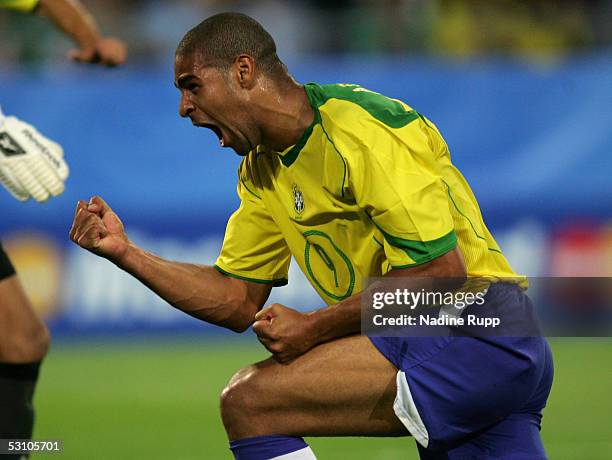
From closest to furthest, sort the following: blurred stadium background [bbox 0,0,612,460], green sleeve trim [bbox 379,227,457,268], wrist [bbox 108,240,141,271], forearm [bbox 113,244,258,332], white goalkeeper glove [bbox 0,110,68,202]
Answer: green sleeve trim [bbox 379,227,457,268]
wrist [bbox 108,240,141,271]
forearm [bbox 113,244,258,332]
white goalkeeper glove [bbox 0,110,68,202]
blurred stadium background [bbox 0,0,612,460]

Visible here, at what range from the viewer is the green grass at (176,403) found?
5.95m

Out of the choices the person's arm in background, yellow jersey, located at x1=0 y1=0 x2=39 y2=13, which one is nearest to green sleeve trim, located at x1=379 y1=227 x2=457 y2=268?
the person's arm in background

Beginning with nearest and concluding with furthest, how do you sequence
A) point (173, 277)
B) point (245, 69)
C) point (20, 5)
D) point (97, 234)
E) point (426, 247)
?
point (426, 247) → point (245, 69) → point (97, 234) → point (173, 277) → point (20, 5)

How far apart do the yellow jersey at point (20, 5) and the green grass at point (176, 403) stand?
7.22 ft

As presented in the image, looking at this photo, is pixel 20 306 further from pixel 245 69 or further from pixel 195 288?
pixel 245 69

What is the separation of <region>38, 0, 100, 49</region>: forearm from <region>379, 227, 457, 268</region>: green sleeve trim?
2485 millimetres

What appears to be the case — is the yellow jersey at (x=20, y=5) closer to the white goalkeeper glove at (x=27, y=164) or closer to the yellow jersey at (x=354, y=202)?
the white goalkeeper glove at (x=27, y=164)

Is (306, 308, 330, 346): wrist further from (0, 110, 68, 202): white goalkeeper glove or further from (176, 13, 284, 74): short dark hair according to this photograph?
(0, 110, 68, 202): white goalkeeper glove

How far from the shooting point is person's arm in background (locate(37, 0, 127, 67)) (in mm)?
5391

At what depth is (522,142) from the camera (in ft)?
29.7

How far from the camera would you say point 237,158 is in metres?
9.01

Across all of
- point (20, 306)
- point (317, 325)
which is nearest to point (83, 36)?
point (20, 306)

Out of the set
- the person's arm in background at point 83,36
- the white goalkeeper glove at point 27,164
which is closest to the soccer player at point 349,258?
the white goalkeeper glove at point 27,164

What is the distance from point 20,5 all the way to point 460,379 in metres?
2.99
